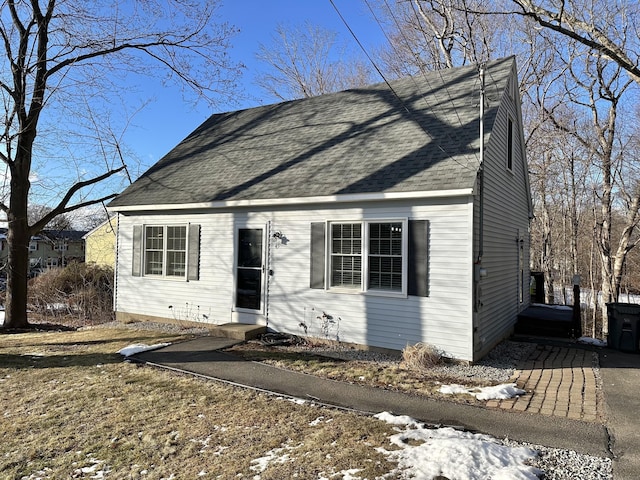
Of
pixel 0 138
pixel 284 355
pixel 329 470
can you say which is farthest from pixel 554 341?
pixel 0 138

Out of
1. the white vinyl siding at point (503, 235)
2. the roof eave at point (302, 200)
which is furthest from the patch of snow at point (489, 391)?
the roof eave at point (302, 200)

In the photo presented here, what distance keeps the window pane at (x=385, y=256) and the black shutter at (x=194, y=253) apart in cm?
437

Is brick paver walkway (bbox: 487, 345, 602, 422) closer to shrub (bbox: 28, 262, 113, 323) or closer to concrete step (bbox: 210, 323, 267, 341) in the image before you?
concrete step (bbox: 210, 323, 267, 341)

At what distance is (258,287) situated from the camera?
8992mm

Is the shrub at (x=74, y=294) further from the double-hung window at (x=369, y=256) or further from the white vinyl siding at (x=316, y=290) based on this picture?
the double-hung window at (x=369, y=256)

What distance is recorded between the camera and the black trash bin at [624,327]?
7965 millimetres

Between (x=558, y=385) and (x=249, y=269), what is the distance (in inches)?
240

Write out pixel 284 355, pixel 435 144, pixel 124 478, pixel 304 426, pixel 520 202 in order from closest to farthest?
pixel 124 478 → pixel 304 426 → pixel 284 355 → pixel 435 144 → pixel 520 202

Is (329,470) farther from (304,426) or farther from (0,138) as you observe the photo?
(0,138)

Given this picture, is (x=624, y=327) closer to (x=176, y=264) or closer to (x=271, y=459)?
(x=271, y=459)

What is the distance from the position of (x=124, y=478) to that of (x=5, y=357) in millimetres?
5931

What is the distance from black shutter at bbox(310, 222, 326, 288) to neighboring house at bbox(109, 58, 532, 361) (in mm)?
31

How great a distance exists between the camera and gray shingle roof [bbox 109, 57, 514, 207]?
7.63m

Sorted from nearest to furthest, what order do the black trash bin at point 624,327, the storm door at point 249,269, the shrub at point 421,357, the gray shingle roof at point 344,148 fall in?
the shrub at point 421,357
the gray shingle roof at point 344,148
the black trash bin at point 624,327
the storm door at point 249,269
